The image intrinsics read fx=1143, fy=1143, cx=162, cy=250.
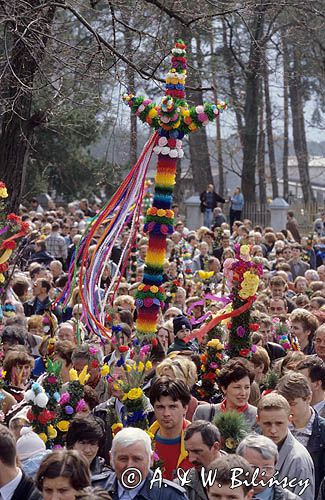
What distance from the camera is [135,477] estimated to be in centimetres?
614

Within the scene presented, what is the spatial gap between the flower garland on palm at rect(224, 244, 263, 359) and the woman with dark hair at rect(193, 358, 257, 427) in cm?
174

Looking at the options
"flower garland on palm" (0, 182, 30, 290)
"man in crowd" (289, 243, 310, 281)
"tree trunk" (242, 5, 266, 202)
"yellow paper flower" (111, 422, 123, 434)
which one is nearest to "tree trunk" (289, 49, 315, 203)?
"tree trunk" (242, 5, 266, 202)

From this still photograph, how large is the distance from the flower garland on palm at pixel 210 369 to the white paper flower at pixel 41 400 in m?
2.20

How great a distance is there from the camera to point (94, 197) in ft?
120

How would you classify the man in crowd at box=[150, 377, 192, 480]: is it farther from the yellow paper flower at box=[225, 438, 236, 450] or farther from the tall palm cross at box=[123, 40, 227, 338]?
the tall palm cross at box=[123, 40, 227, 338]

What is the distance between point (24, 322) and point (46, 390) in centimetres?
405

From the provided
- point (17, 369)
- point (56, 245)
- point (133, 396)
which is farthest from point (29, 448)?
point (56, 245)

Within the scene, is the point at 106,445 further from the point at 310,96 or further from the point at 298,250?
the point at 310,96

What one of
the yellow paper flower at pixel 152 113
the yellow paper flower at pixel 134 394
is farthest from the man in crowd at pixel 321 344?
the yellow paper flower at pixel 152 113

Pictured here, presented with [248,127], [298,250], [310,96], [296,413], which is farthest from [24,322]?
[310,96]

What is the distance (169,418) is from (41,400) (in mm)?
840

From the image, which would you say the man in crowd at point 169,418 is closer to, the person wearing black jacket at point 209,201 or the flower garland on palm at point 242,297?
the flower garland on palm at point 242,297

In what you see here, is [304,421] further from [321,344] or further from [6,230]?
[6,230]

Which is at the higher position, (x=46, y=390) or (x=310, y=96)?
(x=310, y=96)
